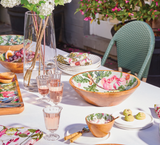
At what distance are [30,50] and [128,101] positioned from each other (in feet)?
1.63

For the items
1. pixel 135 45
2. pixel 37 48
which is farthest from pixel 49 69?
pixel 135 45

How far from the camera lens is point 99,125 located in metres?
0.85

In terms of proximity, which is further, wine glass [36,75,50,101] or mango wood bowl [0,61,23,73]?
mango wood bowl [0,61,23,73]

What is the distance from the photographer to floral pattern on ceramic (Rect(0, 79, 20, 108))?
1.13m

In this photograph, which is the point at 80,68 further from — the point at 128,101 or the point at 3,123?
the point at 3,123

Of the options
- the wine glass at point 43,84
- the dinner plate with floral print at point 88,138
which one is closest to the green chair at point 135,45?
the wine glass at point 43,84

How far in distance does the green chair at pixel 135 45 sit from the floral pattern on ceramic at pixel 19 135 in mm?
1006

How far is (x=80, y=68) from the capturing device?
4.79 feet

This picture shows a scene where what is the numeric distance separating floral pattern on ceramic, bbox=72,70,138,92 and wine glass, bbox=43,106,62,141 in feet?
1.09

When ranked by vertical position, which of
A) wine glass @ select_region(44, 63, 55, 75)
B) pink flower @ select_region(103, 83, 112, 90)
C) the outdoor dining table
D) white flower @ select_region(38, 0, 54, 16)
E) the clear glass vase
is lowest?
the outdoor dining table

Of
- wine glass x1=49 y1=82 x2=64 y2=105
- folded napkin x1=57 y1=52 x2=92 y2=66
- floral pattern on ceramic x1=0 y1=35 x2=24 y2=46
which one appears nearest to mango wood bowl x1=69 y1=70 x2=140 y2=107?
wine glass x1=49 y1=82 x2=64 y2=105

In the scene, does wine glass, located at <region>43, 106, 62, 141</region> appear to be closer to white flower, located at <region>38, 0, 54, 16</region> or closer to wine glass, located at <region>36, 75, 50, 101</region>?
wine glass, located at <region>36, 75, 50, 101</region>

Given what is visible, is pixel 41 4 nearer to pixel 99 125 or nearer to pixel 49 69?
pixel 49 69

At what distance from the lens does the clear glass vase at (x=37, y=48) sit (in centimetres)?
121
